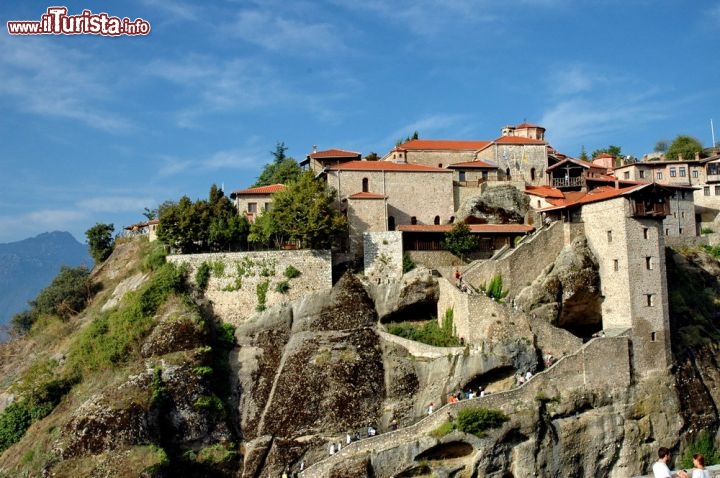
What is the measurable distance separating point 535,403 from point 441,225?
1483 cm

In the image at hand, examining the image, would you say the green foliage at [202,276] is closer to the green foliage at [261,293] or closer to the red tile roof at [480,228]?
the green foliage at [261,293]

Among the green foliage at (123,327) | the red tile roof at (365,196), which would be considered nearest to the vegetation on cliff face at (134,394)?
the green foliage at (123,327)

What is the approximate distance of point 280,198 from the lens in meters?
45.2

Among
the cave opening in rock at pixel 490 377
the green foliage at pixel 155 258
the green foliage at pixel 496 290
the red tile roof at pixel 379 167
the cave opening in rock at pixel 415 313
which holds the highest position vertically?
the red tile roof at pixel 379 167

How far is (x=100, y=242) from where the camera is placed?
6000cm

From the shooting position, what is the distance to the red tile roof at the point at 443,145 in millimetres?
59125

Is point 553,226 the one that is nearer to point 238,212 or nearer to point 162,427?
point 238,212

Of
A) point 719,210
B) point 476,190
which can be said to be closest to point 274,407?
point 476,190

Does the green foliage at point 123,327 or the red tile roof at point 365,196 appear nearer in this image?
the green foliage at point 123,327

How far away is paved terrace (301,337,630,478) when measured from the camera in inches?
1385

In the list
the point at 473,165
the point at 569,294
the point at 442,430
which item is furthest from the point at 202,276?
the point at 473,165

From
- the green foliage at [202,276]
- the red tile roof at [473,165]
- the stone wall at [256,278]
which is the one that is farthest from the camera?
the red tile roof at [473,165]

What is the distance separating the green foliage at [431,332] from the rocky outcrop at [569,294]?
3903 mm

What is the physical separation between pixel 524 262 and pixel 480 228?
17.5 ft
